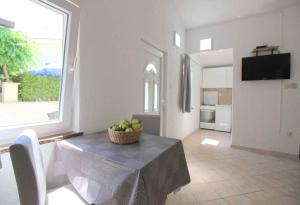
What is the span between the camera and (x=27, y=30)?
54.2 inches

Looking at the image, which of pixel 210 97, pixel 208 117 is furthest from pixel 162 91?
pixel 210 97

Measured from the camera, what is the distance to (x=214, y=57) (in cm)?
500

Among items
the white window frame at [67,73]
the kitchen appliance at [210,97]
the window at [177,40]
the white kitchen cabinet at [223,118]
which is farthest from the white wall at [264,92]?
the white window frame at [67,73]

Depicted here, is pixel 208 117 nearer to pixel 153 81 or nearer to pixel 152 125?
pixel 153 81

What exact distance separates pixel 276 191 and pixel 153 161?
2.04 m

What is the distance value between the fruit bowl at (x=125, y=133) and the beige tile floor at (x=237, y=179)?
995 mm

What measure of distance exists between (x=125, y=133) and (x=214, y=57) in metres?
4.41

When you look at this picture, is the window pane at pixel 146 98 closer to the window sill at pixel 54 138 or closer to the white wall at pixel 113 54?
the white wall at pixel 113 54

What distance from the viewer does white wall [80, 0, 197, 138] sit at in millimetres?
1787

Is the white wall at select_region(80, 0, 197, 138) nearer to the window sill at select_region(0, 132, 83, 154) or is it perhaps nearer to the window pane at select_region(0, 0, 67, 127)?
the window sill at select_region(0, 132, 83, 154)

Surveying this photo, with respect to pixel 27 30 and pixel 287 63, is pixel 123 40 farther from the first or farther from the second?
pixel 287 63

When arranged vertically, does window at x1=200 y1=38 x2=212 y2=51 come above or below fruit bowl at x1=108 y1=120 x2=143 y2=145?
above

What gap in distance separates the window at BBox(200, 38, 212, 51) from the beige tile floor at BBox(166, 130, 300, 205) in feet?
7.95

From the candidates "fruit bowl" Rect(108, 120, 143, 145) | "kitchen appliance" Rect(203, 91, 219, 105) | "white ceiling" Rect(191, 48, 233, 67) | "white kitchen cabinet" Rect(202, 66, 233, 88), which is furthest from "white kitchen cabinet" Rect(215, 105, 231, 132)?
"fruit bowl" Rect(108, 120, 143, 145)
